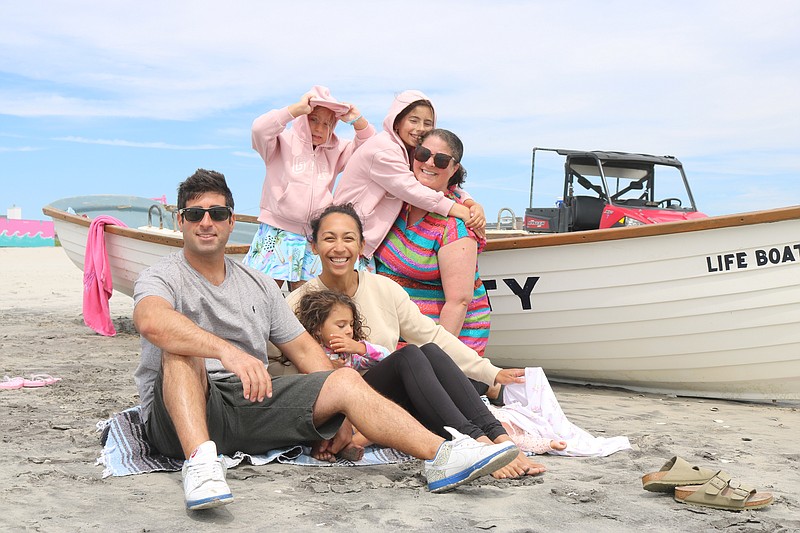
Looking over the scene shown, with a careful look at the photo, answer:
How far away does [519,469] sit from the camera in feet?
10.6

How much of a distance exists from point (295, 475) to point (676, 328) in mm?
3060

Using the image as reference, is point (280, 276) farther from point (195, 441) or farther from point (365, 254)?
point (195, 441)

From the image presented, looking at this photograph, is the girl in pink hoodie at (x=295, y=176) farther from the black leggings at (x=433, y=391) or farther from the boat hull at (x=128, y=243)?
the boat hull at (x=128, y=243)

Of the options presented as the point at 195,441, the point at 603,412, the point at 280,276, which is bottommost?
the point at 603,412

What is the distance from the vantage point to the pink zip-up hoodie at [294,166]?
459 centimetres

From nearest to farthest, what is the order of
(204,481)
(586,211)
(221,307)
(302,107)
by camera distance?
1. (204,481)
2. (221,307)
3. (302,107)
4. (586,211)

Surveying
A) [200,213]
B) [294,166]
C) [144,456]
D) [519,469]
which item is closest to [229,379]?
[144,456]

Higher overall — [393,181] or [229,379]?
[393,181]

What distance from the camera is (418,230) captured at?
15.4 feet

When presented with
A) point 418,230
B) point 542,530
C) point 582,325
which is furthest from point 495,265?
point 542,530

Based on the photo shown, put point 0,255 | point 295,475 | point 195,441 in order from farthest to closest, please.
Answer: point 0,255, point 295,475, point 195,441

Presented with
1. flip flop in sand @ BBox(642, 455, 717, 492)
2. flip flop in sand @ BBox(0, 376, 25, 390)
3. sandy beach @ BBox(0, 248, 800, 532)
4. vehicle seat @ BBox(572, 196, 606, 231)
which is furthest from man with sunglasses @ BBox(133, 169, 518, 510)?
vehicle seat @ BBox(572, 196, 606, 231)

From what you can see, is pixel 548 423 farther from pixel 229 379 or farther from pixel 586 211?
pixel 586 211

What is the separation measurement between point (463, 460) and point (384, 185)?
2.01m
